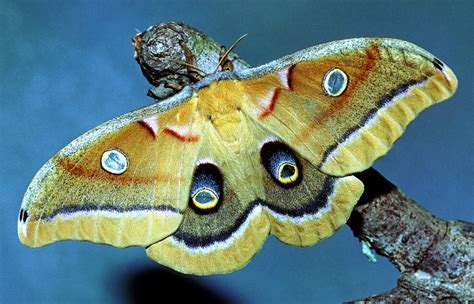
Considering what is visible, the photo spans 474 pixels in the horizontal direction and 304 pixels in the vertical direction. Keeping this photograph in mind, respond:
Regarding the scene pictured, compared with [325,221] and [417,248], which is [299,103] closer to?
[325,221]

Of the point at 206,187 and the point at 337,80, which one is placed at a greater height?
the point at 337,80

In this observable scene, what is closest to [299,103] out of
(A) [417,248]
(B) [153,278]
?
(A) [417,248]

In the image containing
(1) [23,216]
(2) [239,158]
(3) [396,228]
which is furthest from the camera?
(3) [396,228]

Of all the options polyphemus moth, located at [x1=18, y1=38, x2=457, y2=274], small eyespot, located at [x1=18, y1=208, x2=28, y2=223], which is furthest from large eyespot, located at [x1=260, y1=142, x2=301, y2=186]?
small eyespot, located at [x1=18, y1=208, x2=28, y2=223]

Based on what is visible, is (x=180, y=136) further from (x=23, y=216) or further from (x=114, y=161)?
(x=23, y=216)

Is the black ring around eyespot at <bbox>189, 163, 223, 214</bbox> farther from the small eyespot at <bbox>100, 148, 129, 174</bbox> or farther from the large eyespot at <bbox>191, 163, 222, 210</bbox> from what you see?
the small eyespot at <bbox>100, 148, 129, 174</bbox>

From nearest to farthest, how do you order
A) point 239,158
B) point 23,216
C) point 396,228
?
1. point 23,216
2. point 239,158
3. point 396,228

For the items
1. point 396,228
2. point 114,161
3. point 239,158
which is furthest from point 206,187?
point 396,228
